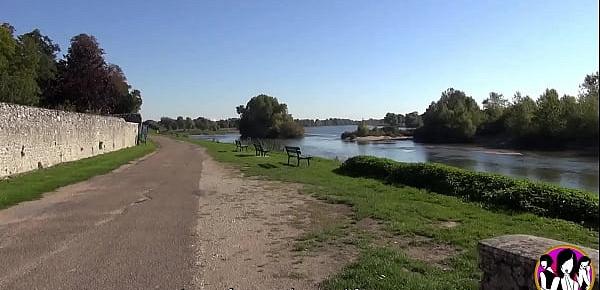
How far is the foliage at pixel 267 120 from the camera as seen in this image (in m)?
98.9

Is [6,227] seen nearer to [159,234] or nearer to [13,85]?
[159,234]

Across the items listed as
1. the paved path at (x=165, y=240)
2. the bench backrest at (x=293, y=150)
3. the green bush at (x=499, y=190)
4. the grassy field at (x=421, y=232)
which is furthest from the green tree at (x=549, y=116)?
the paved path at (x=165, y=240)

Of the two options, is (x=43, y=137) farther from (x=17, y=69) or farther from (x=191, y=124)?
(x=191, y=124)

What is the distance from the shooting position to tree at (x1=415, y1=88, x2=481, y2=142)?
7712 centimetres

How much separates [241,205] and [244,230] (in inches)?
108

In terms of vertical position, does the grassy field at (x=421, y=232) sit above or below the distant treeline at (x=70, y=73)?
below

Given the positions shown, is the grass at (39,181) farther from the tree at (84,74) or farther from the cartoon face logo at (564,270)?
the tree at (84,74)

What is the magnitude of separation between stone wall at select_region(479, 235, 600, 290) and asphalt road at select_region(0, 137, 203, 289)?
2.96 m

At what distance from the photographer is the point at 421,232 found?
753cm

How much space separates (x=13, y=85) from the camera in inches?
1114

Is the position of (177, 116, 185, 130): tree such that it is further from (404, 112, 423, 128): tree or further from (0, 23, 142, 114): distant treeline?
(0, 23, 142, 114): distant treeline

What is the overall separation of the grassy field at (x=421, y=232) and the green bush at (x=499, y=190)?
1.79ft

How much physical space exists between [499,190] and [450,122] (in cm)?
7112

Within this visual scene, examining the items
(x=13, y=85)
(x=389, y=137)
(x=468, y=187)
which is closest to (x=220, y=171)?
(x=468, y=187)
